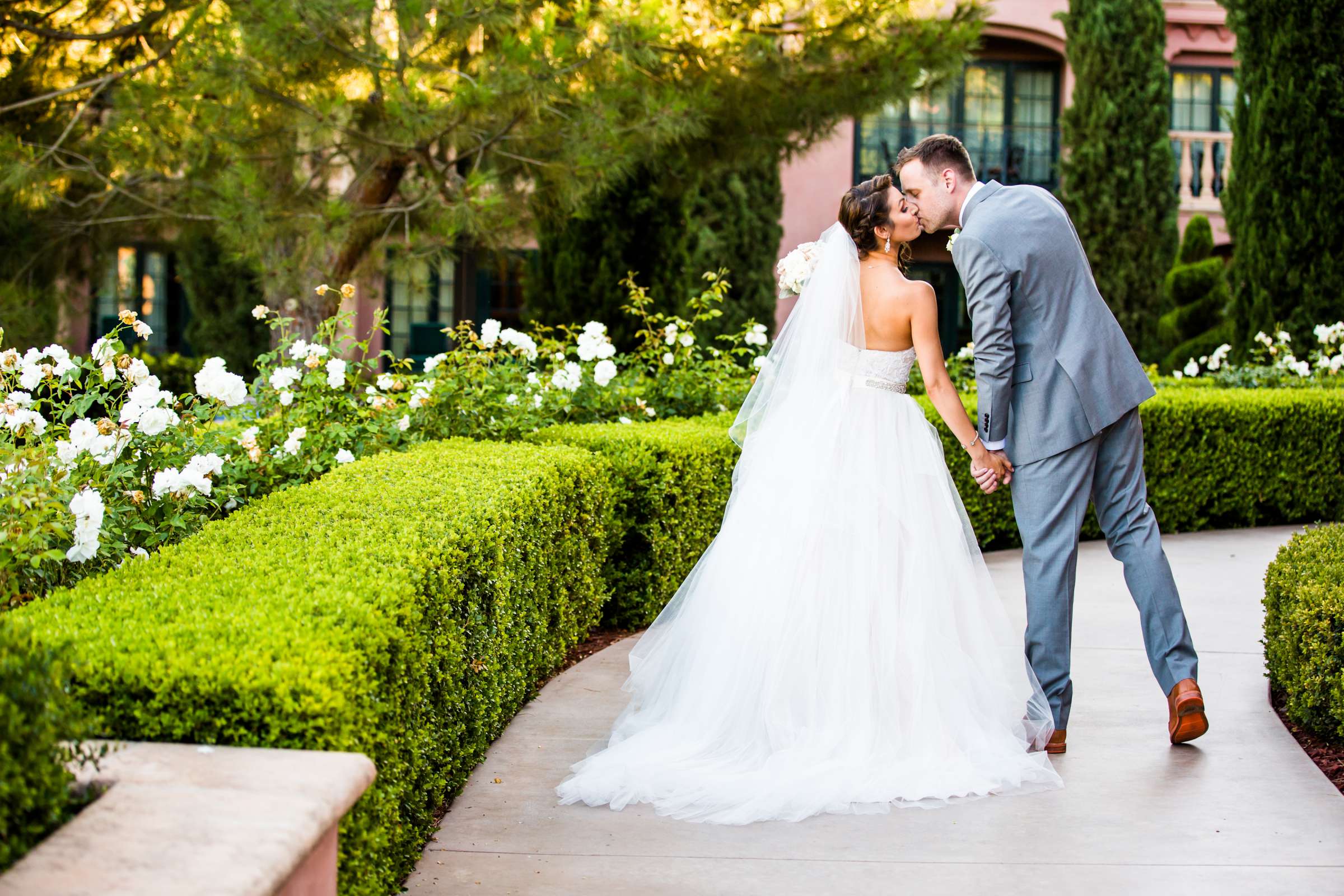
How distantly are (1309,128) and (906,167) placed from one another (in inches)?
352

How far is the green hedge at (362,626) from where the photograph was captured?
2.23m

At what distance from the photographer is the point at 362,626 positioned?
8.24ft

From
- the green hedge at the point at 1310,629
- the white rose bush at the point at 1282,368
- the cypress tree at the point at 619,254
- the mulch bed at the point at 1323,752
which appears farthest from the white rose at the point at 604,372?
the white rose bush at the point at 1282,368

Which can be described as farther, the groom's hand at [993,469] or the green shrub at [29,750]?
the groom's hand at [993,469]

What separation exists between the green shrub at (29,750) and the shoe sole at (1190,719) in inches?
128

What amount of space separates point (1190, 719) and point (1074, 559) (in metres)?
0.62

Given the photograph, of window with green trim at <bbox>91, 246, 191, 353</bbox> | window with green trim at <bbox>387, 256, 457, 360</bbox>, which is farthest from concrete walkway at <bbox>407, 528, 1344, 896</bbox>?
window with green trim at <bbox>91, 246, 191, 353</bbox>

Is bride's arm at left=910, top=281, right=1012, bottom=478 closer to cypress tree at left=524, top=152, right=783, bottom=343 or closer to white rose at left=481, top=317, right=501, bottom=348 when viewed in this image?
white rose at left=481, top=317, right=501, bottom=348

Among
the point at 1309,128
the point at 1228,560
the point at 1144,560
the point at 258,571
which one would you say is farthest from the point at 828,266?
the point at 1309,128

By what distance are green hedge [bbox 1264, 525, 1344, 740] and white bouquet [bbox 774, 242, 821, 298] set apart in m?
1.90

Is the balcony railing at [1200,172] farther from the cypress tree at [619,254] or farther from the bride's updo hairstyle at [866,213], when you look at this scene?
the bride's updo hairstyle at [866,213]

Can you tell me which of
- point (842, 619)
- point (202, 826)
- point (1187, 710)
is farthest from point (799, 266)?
point (202, 826)

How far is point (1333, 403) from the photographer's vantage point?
8.38 m

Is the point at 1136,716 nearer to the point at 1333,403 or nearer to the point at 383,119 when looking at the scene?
the point at 1333,403
